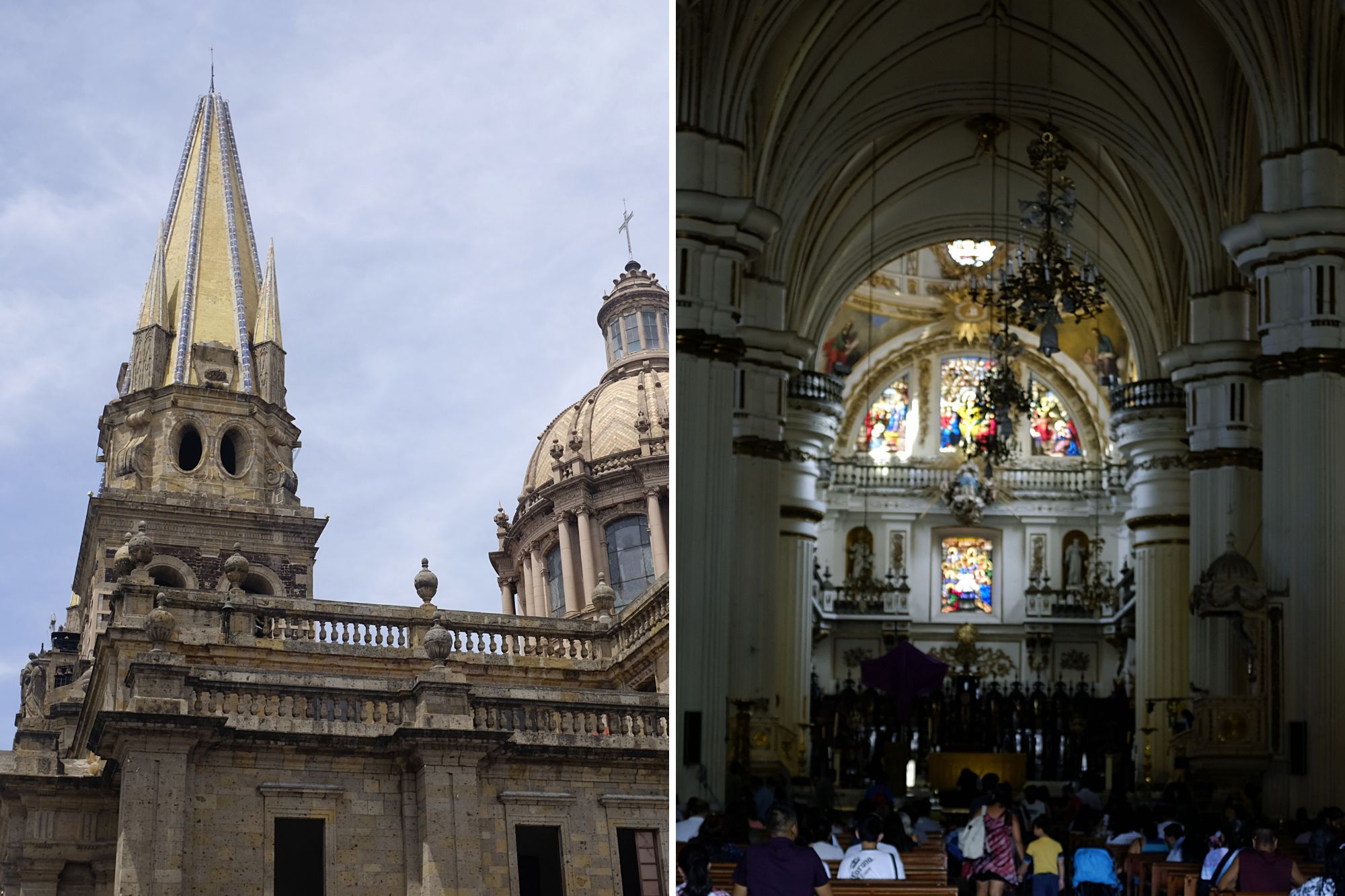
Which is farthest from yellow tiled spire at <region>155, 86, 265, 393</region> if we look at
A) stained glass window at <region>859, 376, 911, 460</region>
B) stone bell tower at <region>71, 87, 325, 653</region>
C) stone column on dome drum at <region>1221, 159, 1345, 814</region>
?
stone column on dome drum at <region>1221, 159, 1345, 814</region>

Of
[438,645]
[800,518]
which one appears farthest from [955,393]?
[438,645]

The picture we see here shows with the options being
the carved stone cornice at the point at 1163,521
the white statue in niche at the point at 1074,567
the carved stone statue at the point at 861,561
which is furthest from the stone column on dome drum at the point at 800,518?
the white statue in niche at the point at 1074,567

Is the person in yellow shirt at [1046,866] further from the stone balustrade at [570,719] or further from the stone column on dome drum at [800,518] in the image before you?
the stone column on dome drum at [800,518]

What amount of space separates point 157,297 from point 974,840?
37417 mm

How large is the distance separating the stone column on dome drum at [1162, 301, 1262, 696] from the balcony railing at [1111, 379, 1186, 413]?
358 cm

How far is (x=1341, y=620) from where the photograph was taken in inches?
657

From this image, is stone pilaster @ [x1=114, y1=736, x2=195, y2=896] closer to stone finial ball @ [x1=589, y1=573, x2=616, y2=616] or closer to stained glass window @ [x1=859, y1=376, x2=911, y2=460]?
stone finial ball @ [x1=589, y1=573, x2=616, y2=616]

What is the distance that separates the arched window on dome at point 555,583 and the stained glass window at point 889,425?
769 cm

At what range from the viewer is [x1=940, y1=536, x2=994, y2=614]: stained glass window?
119ft

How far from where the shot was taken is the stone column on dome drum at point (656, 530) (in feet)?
124

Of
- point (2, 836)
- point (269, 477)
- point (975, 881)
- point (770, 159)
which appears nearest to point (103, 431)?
point (269, 477)

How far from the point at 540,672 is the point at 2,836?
28.5 feet

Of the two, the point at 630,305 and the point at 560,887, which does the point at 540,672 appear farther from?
the point at 630,305

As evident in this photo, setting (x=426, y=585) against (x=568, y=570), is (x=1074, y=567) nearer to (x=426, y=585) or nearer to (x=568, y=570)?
(x=568, y=570)
